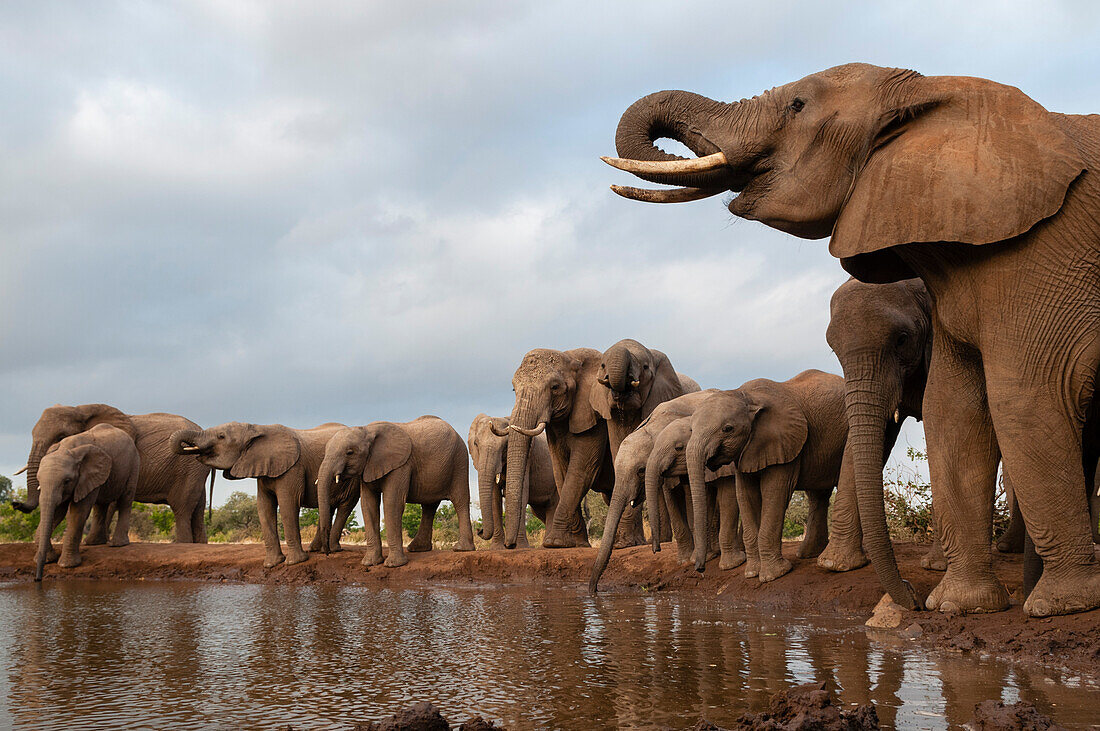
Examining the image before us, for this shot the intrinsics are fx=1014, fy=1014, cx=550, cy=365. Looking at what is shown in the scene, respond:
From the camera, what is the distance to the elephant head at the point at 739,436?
8922mm

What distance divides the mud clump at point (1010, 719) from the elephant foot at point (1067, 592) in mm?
2109


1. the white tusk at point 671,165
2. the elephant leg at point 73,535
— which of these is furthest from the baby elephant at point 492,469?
the white tusk at point 671,165

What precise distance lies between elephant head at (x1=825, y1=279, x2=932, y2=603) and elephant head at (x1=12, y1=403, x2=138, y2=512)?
13.8 meters

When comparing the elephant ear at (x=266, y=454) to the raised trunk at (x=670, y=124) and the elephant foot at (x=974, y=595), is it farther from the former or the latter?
the elephant foot at (x=974, y=595)

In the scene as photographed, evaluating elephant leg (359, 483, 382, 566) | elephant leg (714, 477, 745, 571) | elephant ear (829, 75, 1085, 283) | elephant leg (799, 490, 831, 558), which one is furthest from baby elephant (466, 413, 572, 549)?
elephant ear (829, 75, 1085, 283)

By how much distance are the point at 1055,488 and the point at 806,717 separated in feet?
9.46

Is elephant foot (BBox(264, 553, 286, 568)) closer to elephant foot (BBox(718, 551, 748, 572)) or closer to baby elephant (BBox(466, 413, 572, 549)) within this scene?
baby elephant (BBox(466, 413, 572, 549))

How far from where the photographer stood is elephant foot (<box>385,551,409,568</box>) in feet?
42.6

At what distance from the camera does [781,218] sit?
237 inches

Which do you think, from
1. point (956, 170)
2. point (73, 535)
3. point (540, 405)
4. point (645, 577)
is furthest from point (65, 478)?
point (956, 170)

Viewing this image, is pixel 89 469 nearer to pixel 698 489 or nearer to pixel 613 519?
pixel 613 519

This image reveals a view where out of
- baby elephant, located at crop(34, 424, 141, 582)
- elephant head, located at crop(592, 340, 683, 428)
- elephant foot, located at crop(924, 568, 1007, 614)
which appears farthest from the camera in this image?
baby elephant, located at crop(34, 424, 141, 582)

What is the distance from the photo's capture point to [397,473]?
13.9 metres

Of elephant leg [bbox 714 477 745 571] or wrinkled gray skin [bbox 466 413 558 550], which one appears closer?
elephant leg [bbox 714 477 745 571]
